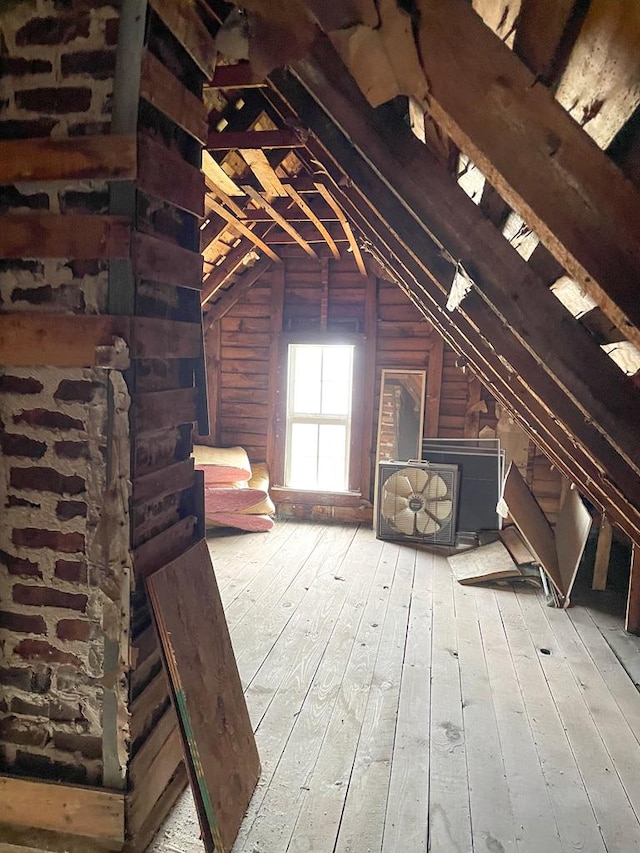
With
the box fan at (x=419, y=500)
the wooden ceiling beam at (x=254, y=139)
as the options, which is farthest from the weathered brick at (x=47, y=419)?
the box fan at (x=419, y=500)

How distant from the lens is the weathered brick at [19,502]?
1.77 meters

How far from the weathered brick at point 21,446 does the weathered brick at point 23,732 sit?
0.85 m

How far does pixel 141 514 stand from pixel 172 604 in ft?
1.00

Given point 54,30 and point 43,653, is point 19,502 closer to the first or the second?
point 43,653

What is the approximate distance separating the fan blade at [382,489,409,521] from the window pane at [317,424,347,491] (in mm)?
796

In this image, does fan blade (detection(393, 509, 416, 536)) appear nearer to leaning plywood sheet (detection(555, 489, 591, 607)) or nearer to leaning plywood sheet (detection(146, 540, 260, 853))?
leaning plywood sheet (detection(555, 489, 591, 607))

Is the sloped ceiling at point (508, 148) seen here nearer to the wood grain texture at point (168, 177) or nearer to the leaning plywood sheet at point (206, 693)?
the wood grain texture at point (168, 177)

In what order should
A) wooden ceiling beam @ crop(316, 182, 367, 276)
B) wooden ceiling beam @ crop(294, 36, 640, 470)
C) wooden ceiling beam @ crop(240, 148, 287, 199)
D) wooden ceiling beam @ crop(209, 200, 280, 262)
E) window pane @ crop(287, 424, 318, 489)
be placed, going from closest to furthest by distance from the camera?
wooden ceiling beam @ crop(294, 36, 640, 470), wooden ceiling beam @ crop(240, 148, 287, 199), wooden ceiling beam @ crop(316, 182, 367, 276), wooden ceiling beam @ crop(209, 200, 280, 262), window pane @ crop(287, 424, 318, 489)

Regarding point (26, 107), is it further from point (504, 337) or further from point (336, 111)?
point (504, 337)

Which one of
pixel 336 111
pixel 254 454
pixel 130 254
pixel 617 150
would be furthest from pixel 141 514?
pixel 254 454

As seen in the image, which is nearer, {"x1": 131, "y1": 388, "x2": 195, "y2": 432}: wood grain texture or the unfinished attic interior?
the unfinished attic interior

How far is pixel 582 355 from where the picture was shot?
1.43 m

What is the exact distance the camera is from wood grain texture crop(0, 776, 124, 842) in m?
1.78

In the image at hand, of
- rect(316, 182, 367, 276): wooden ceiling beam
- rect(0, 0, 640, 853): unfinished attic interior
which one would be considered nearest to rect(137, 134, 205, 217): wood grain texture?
rect(0, 0, 640, 853): unfinished attic interior
